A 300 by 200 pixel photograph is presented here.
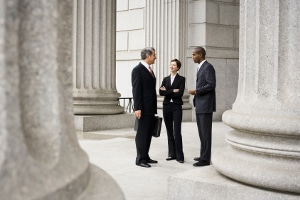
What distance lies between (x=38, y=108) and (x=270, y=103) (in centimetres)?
262

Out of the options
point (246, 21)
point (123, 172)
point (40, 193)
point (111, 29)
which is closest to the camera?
point (40, 193)

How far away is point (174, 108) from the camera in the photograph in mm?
6836

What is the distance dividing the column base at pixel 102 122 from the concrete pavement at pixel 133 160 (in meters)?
0.28

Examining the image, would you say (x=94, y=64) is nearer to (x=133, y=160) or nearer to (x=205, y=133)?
(x=133, y=160)

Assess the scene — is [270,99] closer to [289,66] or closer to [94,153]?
[289,66]

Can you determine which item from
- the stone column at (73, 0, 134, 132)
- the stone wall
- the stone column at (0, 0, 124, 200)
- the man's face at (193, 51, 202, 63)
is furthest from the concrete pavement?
the stone wall

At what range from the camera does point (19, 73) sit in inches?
57.0

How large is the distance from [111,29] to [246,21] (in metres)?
7.99

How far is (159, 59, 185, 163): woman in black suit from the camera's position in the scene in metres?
6.71

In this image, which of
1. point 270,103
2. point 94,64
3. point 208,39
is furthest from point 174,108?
point 208,39

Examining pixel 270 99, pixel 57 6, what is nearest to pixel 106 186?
pixel 57 6

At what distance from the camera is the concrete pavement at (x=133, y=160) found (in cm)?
494

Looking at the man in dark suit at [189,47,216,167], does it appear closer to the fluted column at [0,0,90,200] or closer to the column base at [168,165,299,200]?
the column base at [168,165,299,200]

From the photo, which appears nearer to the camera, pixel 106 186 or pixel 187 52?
pixel 106 186
